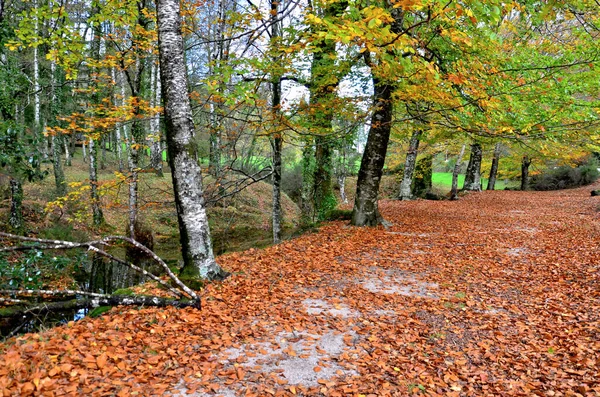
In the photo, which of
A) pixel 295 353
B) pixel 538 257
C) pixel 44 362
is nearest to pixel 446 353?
pixel 295 353

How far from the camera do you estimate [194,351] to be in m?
3.82

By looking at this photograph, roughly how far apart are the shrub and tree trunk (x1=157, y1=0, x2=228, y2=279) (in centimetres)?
3279

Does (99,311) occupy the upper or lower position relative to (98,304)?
lower

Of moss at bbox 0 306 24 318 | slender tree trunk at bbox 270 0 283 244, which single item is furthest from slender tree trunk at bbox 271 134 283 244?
moss at bbox 0 306 24 318

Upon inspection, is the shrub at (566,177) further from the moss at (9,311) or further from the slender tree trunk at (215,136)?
the moss at (9,311)

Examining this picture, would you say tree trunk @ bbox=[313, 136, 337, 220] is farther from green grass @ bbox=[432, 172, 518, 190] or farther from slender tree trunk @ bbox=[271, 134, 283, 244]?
green grass @ bbox=[432, 172, 518, 190]

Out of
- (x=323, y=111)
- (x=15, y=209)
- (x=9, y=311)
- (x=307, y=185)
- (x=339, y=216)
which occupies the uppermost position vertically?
(x=323, y=111)

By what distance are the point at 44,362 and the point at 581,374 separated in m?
5.07

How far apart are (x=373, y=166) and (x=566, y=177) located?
28211 mm

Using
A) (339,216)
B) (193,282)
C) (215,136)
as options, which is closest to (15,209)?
(215,136)

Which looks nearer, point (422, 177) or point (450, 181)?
point (422, 177)

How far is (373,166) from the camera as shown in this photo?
32.4ft

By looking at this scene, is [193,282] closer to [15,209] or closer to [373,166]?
[373,166]

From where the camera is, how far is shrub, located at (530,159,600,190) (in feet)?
91.4
